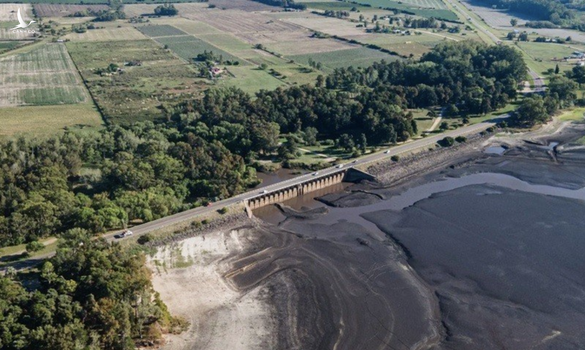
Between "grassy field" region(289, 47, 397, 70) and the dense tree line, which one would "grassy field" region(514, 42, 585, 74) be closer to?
the dense tree line

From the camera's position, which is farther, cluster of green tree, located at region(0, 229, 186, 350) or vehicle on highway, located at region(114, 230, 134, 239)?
vehicle on highway, located at region(114, 230, 134, 239)

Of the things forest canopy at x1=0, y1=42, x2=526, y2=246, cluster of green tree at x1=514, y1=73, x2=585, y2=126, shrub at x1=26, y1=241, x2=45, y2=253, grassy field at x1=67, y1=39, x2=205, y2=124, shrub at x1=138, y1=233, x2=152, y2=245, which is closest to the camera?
shrub at x1=26, y1=241, x2=45, y2=253

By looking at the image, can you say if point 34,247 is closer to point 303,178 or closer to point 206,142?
point 206,142

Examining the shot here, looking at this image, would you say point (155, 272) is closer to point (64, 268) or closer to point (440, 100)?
point (64, 268)

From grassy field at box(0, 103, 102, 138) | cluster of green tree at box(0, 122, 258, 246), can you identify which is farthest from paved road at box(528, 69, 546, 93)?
grassy field at box(0, 103, 102, 138)

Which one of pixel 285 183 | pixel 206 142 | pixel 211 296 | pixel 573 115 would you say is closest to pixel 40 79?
pixel 206 142

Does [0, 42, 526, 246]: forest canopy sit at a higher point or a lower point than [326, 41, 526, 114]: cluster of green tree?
lower

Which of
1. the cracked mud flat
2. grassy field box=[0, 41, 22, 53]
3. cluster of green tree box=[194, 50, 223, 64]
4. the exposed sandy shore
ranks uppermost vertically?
cluster of green tree box=[194, 50, 223, 64]
